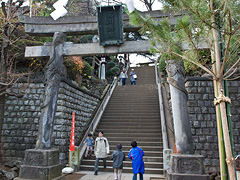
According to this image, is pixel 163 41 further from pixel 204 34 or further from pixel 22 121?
pixel 22 121

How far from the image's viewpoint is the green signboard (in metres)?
6.30

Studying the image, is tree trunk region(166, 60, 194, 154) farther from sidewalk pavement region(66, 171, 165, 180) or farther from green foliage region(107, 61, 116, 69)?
green foliage region(107, 61, 116, 69)

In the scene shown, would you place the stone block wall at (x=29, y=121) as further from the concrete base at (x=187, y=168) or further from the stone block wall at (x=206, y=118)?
the stone block wall at (x=206, y=118)

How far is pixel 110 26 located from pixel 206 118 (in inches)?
212

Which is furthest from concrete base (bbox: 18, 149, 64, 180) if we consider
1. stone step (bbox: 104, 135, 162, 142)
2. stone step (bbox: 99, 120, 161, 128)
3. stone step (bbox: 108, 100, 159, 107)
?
stone step (bbox: 108, 100, 159, 107)

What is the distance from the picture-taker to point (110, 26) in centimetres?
644

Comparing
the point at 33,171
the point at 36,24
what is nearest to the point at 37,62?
the point at 36,24

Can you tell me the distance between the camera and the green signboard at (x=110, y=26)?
6.30 metres

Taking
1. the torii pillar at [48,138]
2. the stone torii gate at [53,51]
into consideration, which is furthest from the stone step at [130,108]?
the torii pillar at [48,138]

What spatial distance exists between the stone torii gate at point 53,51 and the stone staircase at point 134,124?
244 centimetres

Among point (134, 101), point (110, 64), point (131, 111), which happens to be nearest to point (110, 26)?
point (131, 111)

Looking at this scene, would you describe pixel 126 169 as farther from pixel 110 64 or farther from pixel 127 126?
pixel 110 64

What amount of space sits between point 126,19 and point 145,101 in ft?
23.3

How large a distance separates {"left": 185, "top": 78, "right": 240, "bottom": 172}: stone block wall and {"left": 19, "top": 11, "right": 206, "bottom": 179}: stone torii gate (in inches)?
122
